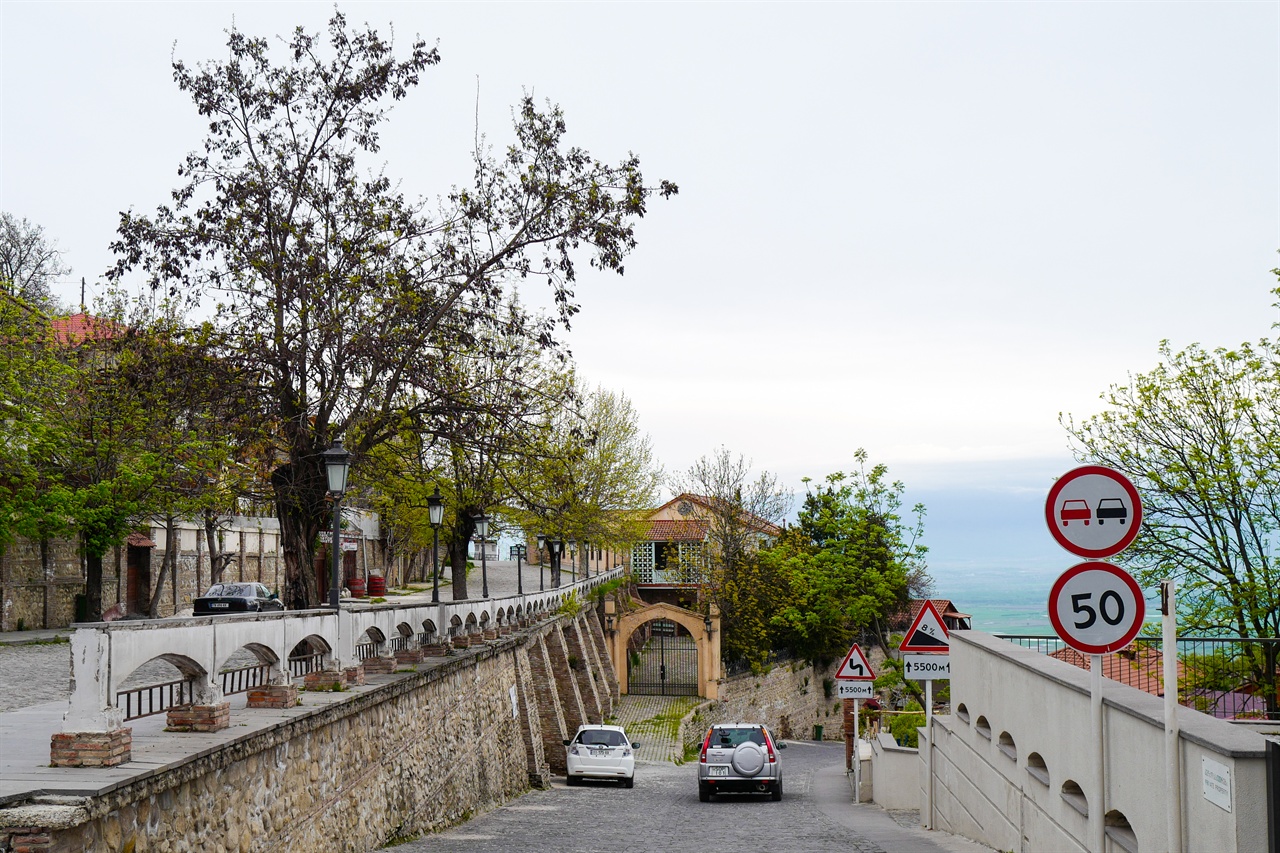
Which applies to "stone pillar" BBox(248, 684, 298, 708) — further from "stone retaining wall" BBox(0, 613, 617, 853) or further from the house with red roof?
the house with red roof

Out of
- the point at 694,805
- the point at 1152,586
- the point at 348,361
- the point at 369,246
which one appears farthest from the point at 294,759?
the point at 1152,586

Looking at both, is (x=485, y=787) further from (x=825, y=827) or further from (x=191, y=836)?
(x=191, y=836)

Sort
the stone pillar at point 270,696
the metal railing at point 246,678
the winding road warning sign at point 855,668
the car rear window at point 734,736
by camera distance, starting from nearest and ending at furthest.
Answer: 1. the stone pillar at point 270,696
2. the metal railing at point 246,678
3. the winding road warning sign at point 855,668
4. the car rear window at point 734,736

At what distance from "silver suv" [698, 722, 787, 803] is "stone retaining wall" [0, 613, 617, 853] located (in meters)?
4.08

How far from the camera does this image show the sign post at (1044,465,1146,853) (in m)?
6.08

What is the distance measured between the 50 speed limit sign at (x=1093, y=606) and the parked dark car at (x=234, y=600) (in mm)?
26961

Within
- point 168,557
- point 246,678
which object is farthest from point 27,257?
point 246,678

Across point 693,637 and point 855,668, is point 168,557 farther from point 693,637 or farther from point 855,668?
point 855,668

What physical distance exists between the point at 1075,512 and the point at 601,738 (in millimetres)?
21206

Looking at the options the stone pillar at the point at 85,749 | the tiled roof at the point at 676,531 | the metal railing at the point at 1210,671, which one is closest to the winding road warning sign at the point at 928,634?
the metal railing at the point at 1210,671

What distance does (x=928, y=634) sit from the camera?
14.1 m

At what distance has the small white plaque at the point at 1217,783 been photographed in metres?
4.95

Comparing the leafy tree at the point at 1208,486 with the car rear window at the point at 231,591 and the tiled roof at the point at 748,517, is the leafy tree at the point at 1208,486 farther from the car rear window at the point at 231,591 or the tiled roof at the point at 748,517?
the tiled roof at the point at 748,517

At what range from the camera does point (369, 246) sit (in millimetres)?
17453
